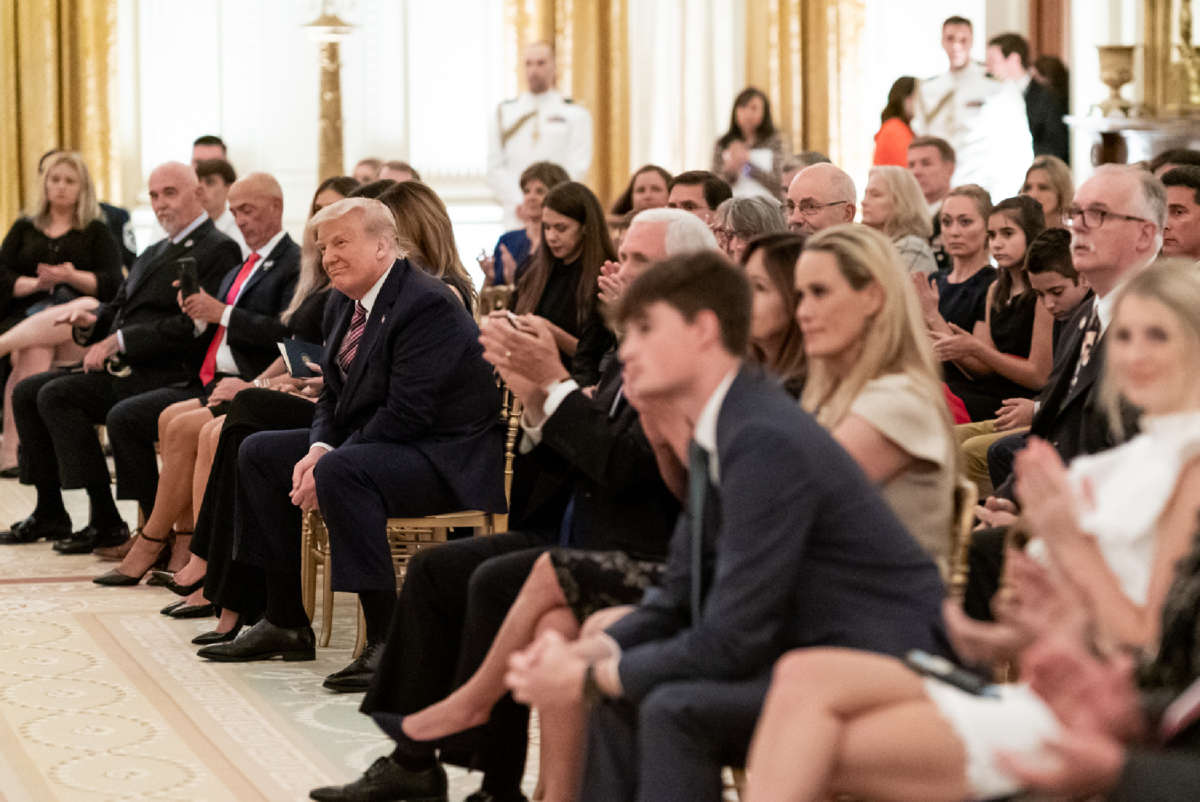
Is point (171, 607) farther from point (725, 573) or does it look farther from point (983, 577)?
point (725, 573)

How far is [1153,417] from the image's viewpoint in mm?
2484

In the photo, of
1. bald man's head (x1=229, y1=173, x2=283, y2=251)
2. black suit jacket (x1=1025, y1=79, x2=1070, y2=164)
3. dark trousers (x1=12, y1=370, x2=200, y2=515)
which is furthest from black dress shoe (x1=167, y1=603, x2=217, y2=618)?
black suit jacket (x1=1025, y1=79, x2=1070, y2=164)

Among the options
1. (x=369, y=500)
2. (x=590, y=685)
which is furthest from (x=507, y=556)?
(x=369, y=500)

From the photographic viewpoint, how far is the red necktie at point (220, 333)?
6133mm

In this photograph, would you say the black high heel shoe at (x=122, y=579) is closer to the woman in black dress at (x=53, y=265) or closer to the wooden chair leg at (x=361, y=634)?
the wooden chair leg at (x=361, y=634)

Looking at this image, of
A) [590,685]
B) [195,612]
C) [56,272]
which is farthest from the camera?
[56,272]

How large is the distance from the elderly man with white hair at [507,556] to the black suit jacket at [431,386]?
0.78 metres

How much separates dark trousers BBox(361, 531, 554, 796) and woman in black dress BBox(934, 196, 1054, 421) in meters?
1.78

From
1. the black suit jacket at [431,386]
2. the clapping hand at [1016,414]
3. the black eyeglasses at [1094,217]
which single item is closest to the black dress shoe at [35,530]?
the black suit jacket at [431,386]

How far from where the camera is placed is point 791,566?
244 cm

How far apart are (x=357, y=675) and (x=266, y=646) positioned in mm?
441

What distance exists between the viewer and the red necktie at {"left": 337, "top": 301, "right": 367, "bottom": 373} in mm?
4766

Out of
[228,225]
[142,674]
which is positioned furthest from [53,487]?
[142,674]

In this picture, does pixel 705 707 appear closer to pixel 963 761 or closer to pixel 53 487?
pixel 963 761
